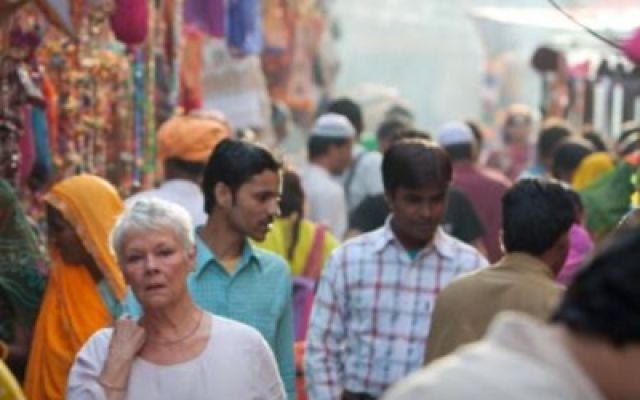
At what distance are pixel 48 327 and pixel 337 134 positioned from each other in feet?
20.7

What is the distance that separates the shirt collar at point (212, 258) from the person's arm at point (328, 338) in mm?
374

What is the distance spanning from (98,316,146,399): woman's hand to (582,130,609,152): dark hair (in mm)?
10311

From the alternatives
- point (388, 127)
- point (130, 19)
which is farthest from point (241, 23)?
point (130, 19)

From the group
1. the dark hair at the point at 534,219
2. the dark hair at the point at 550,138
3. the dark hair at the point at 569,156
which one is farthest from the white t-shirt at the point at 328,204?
the dark hair at the point at 534,219

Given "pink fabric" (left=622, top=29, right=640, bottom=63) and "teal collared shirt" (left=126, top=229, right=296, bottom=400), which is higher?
"pink fabric" (left=622, top=29, right=640, bottom=63)

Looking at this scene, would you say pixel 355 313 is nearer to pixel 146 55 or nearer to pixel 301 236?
pixel 301 236

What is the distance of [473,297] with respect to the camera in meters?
5.86

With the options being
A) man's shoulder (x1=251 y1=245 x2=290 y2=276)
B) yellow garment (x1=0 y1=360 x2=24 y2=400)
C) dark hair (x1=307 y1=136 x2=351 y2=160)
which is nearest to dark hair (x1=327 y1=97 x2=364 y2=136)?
dark hair (x1=307 y1=136 x2=351 y2=160)

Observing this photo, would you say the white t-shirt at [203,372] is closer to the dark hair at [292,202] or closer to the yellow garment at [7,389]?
the yellow garment at [7,389]

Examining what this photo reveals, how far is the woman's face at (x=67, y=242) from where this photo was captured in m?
7.02

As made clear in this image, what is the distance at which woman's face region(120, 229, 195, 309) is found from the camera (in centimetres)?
566

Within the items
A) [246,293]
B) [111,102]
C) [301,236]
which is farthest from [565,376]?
[111,102]

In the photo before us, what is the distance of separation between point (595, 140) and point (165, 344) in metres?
10.8

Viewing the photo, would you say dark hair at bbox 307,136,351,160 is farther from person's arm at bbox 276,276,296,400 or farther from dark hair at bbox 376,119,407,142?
person's arm at bbox 276,276,296,400
